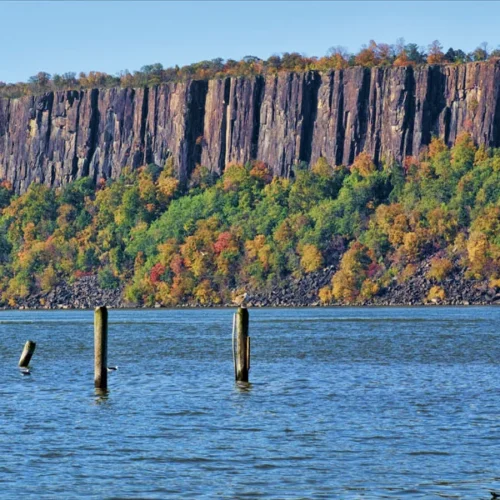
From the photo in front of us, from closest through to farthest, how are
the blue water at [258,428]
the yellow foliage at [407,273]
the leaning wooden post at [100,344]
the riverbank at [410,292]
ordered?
the blue water at [258,428] < the leaning wooden post at [100,344] < the riverbank at [410,292] < the yellow foliage at [407,273]

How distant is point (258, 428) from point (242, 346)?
10.5 meters

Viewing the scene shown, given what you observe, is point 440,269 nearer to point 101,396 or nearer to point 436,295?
point 436,295

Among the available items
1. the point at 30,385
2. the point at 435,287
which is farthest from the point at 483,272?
the point at 30,385

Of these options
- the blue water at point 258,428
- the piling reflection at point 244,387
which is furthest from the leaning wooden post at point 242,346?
the blue water at point 258,428

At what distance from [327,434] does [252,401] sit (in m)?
7.49

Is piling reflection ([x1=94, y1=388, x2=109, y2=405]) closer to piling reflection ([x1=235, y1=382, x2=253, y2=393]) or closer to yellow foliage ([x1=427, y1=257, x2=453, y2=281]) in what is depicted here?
piling reflection ([x1=235, y1=382, x2=253, y2=393])

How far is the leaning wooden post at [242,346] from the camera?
45812 millimetres

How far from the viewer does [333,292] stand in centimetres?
19325

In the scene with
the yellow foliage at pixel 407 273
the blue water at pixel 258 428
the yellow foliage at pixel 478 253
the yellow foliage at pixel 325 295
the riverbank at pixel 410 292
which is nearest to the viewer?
the blue water at pixel 258 428

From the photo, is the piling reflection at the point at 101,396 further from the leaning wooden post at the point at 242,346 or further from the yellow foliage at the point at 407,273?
the yellow foliage at the point at 407,273

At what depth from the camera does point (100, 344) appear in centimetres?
4572

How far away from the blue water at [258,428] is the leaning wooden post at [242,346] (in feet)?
2.71

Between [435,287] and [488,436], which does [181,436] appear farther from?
[435,287]

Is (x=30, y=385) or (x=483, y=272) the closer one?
(x=30, y=385)
